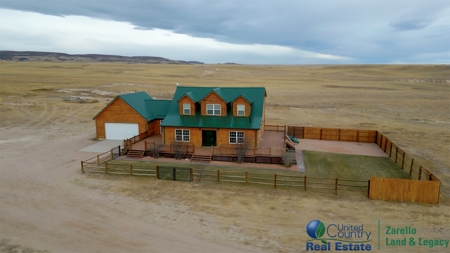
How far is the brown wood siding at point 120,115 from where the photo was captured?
101 ft

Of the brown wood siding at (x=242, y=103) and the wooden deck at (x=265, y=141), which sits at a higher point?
the brown wood siding at (x=242, y=103)

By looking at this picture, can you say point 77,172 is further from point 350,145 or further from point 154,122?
point 350,145

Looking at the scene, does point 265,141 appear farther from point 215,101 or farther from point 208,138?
point 215,101

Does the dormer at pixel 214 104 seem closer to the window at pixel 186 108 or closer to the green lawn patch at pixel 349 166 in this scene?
the window at pixel 186 108

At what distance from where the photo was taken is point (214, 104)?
27.5m

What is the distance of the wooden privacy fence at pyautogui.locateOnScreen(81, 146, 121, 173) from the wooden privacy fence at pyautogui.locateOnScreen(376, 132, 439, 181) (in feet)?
70.1

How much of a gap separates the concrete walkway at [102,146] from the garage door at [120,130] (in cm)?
69

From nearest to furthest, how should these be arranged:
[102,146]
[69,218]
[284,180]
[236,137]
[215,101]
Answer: [69,218], [284,180], [236,137], [215,101], [102,146]

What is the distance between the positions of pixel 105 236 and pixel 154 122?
18973 mm

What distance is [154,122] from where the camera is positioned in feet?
105

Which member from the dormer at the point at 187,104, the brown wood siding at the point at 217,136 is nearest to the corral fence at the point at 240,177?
the brown wood siding at the point at 217,136

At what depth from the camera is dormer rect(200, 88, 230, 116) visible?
27266 millimetres

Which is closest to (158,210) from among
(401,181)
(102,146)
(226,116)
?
(226,116)

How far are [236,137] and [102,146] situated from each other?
1243cm
